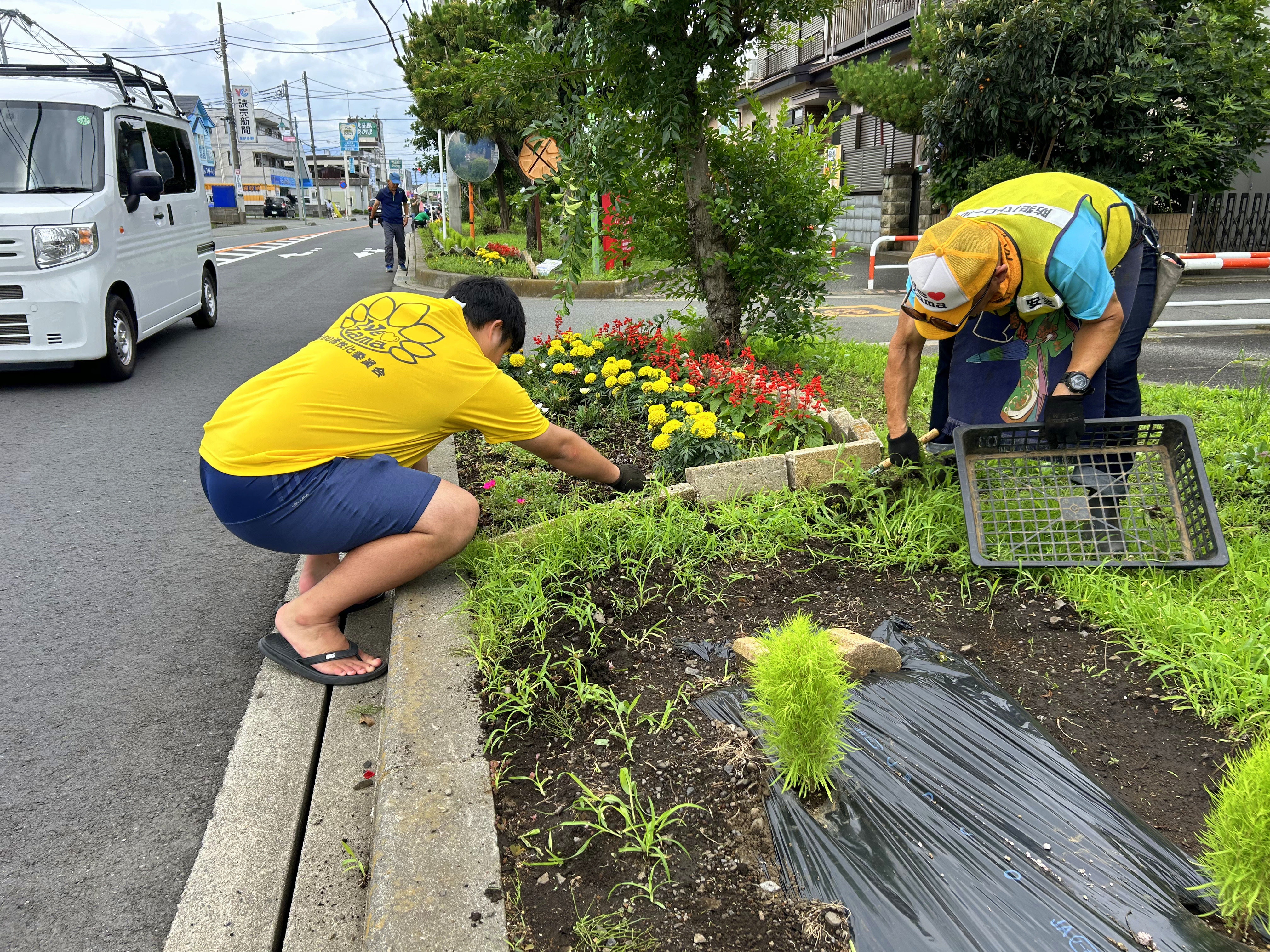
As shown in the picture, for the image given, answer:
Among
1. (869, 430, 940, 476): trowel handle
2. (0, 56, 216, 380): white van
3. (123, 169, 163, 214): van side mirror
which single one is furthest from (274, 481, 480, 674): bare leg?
(123, 169, 163, 214): van side mirror

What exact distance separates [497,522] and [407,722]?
55.1 inches

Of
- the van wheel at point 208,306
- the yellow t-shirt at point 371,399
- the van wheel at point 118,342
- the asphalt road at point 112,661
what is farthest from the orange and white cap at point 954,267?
the van wheel at point 208,306

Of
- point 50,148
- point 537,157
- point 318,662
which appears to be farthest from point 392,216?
point 318,662

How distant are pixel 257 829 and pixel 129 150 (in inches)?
270

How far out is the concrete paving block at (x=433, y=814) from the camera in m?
1.52

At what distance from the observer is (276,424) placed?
8.19 ft

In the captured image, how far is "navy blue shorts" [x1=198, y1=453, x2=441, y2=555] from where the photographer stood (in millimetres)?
2520

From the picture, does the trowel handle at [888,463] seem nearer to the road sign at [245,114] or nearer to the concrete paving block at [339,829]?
the concrete paving block at [339,829]

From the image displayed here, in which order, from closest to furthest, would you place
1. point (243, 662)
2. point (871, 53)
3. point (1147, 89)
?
point (243, 662)
point (1147, 89)
point (871, 53)

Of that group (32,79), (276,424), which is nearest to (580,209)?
(276,424)

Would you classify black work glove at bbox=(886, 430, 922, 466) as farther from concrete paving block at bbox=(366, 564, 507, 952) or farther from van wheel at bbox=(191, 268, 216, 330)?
van wheel at bbox=(191, 268, 216, 330)

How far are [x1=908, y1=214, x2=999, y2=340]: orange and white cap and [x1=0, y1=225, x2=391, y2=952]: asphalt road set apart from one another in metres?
2.51

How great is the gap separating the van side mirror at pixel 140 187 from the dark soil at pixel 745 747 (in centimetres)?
617

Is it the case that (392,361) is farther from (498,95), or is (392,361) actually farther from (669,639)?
(498,95)
